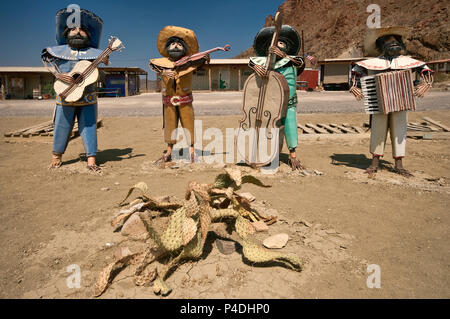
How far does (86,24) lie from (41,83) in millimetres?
22350

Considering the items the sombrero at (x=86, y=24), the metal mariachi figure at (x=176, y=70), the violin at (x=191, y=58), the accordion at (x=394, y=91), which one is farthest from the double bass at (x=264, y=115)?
the sombrero at (x=86, y=24)

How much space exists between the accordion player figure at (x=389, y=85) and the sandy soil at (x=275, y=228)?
0.54 m

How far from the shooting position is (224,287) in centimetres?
206

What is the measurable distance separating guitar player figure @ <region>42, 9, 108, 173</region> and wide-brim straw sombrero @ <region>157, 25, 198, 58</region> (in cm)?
84

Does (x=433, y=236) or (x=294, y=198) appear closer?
(x=433, y=236)

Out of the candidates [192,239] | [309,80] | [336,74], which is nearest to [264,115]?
[192,239]

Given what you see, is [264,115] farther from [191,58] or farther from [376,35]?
[376,35]

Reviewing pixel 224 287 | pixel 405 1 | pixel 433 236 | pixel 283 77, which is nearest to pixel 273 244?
pixel 224 287

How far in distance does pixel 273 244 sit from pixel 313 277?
0.45 m

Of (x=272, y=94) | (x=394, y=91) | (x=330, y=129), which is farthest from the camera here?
(x=330, y=129)

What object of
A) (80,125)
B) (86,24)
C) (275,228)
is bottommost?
(275,228)

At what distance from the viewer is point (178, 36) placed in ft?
15.4

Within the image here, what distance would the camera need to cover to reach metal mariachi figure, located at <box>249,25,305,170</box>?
14.8 ft

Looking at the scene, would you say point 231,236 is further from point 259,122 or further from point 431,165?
point 431,165
